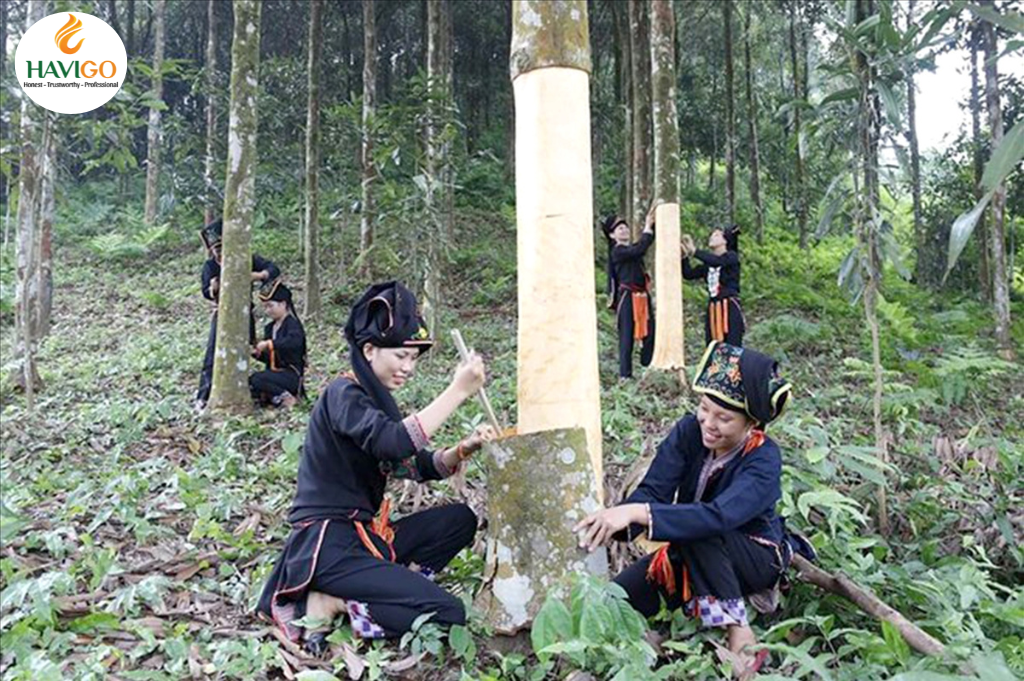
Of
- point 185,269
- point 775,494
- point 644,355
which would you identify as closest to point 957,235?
point 775,494

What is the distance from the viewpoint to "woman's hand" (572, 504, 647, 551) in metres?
2.75

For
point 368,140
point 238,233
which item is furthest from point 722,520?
point 368,140

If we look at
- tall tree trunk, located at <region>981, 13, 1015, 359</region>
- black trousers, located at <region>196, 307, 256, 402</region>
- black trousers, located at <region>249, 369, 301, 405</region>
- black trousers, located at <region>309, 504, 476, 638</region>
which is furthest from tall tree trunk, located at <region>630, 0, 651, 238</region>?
black trousers, located at <region>309, 504, 476, 638</region>

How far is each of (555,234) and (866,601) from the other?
1.61 meters

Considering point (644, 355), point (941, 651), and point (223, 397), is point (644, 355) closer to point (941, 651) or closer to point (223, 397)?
Result: point (223, 397)

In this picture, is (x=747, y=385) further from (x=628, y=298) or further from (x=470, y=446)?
(x=628, y=298)

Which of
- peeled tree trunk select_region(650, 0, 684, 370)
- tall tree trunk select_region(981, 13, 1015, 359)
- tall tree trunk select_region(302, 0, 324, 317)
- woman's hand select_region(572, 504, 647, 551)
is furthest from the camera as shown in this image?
tall tree trunk select_region(302, 0, 324, 317)

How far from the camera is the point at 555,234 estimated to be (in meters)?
2.81

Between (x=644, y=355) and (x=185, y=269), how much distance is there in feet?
36.0

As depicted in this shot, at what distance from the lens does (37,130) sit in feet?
22.3

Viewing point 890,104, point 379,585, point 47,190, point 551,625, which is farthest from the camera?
point 47,190

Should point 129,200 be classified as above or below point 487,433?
above

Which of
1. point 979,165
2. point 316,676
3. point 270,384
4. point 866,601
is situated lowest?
point 316,676

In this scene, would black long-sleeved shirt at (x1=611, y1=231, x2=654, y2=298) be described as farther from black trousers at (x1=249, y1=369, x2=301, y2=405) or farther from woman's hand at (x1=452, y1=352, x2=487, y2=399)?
woman's hand at (x1=452, y1=352, x2=487, y2=399)
